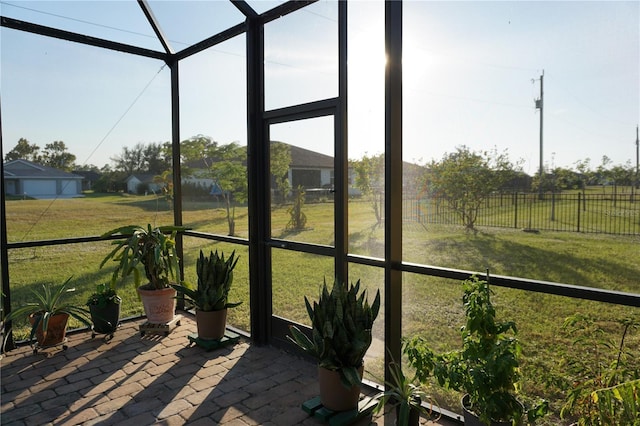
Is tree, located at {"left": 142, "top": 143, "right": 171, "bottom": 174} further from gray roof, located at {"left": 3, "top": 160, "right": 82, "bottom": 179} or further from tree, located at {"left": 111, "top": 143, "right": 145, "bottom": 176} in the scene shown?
gray roof, located at {"left": 3, "top": 160, "right": 82, "bottom": 179}

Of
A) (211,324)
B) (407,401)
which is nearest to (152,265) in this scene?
(211,324)

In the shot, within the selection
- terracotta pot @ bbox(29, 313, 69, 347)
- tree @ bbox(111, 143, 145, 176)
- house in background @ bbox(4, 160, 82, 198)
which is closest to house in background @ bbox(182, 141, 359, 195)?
terracotta pot @ bbox(29, 313, 69, 347)

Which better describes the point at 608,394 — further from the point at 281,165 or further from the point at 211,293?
the point at 211,293

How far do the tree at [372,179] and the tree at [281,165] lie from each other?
790mm

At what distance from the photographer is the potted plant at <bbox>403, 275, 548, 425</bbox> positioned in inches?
78.9

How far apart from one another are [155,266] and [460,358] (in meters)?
3.19

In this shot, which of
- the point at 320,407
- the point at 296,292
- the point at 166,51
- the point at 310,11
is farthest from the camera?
the point at 166,51

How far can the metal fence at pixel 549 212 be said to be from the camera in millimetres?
2756

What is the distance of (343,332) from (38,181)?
3895mm

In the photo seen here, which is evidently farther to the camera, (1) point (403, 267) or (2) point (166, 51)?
(2) point (166, 51)

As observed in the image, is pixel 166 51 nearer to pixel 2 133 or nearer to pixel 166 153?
pixel 166 153

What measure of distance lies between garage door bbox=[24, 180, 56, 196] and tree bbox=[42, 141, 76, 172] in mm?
217

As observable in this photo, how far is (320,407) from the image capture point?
2738 mm

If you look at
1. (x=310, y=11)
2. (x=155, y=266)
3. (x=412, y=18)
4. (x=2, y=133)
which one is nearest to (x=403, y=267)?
(x=412, y=18)
